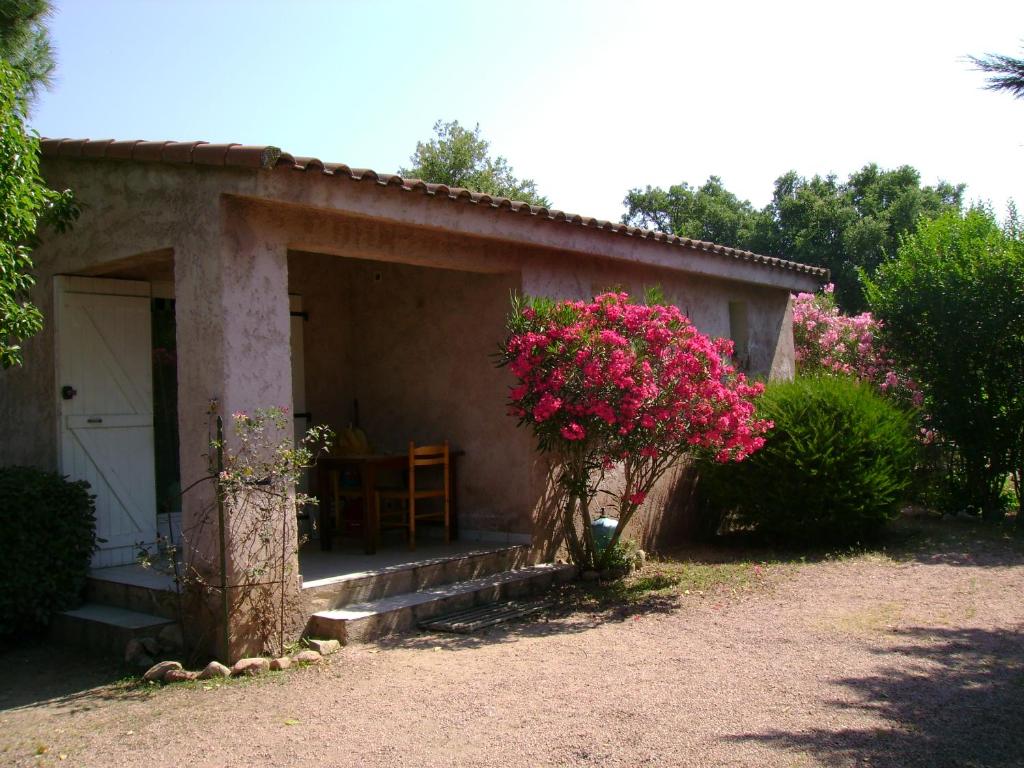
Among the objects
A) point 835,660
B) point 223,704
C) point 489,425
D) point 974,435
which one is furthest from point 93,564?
point 974,435

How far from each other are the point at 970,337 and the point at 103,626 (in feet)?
29.6

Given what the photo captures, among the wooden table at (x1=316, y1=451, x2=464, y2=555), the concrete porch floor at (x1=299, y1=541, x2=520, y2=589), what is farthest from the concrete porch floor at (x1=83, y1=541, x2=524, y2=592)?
the wooden table at (x1=316, y1=451, x2=464, y2=555)

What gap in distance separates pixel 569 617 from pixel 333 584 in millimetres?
1725

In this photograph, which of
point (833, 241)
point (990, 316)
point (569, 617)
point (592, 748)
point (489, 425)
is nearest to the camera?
point (592, 748)

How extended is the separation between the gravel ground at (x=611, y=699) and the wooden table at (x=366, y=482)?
1742 millimetres

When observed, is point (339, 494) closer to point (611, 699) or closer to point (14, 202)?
point (14, 202)

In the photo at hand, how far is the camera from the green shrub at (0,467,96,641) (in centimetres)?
624

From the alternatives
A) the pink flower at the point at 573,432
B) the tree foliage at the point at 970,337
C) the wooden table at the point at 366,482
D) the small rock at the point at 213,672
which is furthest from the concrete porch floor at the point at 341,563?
A: the tree foliage at the point at 970,337

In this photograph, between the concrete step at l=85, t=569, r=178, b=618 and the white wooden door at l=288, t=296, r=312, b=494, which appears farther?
the white wooden door at l=288, t=296, r=312, b=494

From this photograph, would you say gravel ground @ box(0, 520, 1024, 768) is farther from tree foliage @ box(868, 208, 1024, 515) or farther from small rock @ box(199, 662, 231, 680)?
tree foliage @ box(868, 208, 1024, 515)

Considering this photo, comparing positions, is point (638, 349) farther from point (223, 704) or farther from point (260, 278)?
point (223, 704)

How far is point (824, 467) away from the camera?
27.9ft

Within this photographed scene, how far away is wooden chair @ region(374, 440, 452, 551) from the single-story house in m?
0.27

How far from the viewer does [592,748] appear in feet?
13.1
